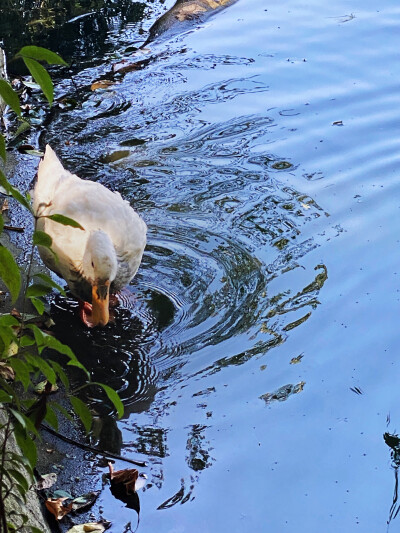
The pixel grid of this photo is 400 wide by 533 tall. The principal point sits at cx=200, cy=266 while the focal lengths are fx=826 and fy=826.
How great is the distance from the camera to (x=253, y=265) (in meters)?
4.81

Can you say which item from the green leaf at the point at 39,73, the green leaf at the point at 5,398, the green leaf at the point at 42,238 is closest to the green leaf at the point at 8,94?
the green leaf at the point at 39,73

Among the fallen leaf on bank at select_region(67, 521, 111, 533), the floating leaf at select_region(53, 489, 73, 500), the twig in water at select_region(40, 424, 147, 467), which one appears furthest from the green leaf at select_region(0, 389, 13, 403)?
the twig in water at select_region(40, 424, 147, 467)

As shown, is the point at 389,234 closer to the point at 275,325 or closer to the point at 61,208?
the point at 275,325

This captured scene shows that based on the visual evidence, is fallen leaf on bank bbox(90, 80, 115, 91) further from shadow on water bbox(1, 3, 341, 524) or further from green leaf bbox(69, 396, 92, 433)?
green leaf bbox(69, 396, 92, 433)

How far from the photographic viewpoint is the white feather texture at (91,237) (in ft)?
13.8

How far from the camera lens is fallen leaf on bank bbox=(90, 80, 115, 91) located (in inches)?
276

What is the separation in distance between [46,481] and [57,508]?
7.1 inches

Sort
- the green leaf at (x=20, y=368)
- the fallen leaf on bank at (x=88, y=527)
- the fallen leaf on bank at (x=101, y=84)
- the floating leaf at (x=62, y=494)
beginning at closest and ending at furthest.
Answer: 1. the green leaf at (x=20, y=368)
2. the fallen leaf on bank at (x=88, y=527)
3. the floating leaf at (x=62, y=494)
4. the fallen leaf on bank at (x=101, y=84)

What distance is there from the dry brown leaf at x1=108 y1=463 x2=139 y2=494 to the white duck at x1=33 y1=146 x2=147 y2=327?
112 cm

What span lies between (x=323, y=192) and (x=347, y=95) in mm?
1595

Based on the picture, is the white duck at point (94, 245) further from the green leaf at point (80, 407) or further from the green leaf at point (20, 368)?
the green leaf at point (20, 368)

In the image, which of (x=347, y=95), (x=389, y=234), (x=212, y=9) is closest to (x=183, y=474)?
(x=389, y=234)

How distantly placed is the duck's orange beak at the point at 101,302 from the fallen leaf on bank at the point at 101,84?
3.23m

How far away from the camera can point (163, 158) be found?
19.7 feet
